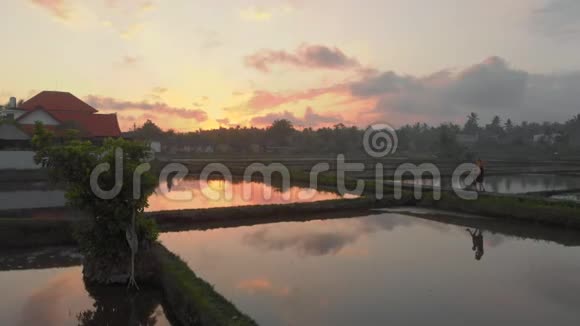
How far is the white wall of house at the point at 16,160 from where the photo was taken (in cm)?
2333

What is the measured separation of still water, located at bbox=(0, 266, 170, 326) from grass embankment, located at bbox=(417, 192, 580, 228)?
39.3ft

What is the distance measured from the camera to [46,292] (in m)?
7.07

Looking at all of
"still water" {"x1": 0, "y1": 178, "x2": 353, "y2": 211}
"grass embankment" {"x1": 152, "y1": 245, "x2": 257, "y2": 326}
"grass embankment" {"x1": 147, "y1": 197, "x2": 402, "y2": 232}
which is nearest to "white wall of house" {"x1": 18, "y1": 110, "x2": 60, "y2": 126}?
"still water" {"x1": 0, "y1": 178, "x2": 353, "y2": 211}

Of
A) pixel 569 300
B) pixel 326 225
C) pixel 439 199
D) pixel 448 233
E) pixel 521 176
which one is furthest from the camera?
pixel 521 176

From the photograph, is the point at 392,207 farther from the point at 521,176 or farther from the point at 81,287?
the point at 521,176

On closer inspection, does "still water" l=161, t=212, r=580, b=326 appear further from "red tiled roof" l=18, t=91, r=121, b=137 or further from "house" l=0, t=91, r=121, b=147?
"red tiled roof" l=18, t=91, r=121, b=137

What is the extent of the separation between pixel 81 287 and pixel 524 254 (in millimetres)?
9487

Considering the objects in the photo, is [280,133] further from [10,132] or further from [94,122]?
[10,132]

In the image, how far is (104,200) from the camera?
7.43 meters

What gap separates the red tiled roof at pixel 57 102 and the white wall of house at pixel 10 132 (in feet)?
29.7

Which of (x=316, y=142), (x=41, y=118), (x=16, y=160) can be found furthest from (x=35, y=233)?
(x=316, y=142)

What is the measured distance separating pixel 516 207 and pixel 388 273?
828cm

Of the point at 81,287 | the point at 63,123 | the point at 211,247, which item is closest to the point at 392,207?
the point at 211,247

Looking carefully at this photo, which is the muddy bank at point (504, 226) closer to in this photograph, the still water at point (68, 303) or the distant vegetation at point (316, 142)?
the still water at point (68, 303)
